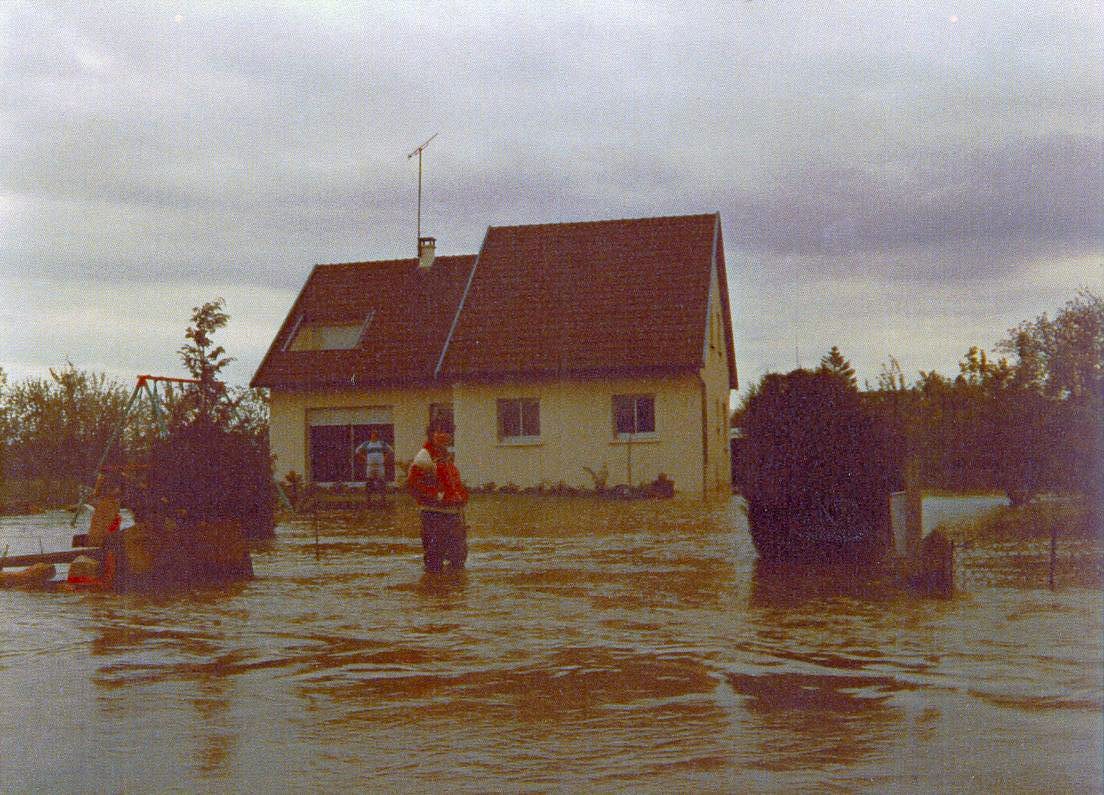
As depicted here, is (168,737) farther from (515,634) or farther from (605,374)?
(605,374)

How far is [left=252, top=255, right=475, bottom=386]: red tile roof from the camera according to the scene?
34219 millimetres

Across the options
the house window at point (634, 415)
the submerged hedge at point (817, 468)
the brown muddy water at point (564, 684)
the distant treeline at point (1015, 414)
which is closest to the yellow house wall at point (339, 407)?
the house window at point (634, 415)

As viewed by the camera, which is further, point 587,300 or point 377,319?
point 377,319

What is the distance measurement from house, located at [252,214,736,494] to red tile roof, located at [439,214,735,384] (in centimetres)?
4

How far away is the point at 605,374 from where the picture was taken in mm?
31078

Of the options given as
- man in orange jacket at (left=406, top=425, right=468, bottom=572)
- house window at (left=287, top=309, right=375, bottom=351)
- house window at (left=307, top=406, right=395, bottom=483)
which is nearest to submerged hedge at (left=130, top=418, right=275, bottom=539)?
man in orange jacket at (left=406, top=425, right=468, bottom=572)

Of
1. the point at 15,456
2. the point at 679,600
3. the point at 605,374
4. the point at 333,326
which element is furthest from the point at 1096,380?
Answer: the point at 15,456

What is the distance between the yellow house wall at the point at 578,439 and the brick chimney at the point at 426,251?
20.4ft

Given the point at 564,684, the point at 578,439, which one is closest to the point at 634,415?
the point at 578,439

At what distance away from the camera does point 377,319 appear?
118 ft

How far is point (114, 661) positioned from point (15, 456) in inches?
1163

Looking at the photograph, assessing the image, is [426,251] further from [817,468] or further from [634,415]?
[817,468]

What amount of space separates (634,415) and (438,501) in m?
18.6

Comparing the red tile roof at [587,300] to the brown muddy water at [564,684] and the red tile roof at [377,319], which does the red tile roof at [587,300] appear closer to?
the red tile roof at [377,319]
